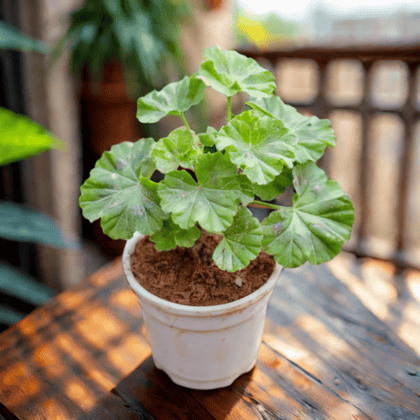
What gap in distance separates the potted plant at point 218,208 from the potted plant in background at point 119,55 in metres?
1.21

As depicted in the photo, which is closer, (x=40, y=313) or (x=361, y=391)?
(x=361, y=391)

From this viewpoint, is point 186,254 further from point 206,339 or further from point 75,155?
point 75,155

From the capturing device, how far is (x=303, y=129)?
2.36 ft

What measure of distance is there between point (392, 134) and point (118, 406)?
4.13 meters

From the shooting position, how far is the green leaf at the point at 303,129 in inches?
27.1

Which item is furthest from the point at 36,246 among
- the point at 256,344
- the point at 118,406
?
the point at 256,344

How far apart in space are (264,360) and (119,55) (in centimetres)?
150

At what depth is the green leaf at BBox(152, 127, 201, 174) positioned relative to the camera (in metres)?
0.65

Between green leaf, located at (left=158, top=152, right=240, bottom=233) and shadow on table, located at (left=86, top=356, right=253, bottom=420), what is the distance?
0.38 metres

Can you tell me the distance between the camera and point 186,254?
0.79m

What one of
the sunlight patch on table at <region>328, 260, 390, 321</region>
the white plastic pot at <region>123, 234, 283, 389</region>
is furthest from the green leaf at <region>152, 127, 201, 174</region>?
the sunlight patch on table at <region>328, 260, 390, 321</region>

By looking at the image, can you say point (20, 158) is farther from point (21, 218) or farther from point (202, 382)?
point (202, 382)

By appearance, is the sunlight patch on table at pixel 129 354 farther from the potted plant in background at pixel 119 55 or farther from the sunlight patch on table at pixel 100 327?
the potted plant in background at pixel 119 55

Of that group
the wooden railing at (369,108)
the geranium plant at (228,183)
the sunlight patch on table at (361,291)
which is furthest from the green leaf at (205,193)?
the wooden railing at (369,108)
